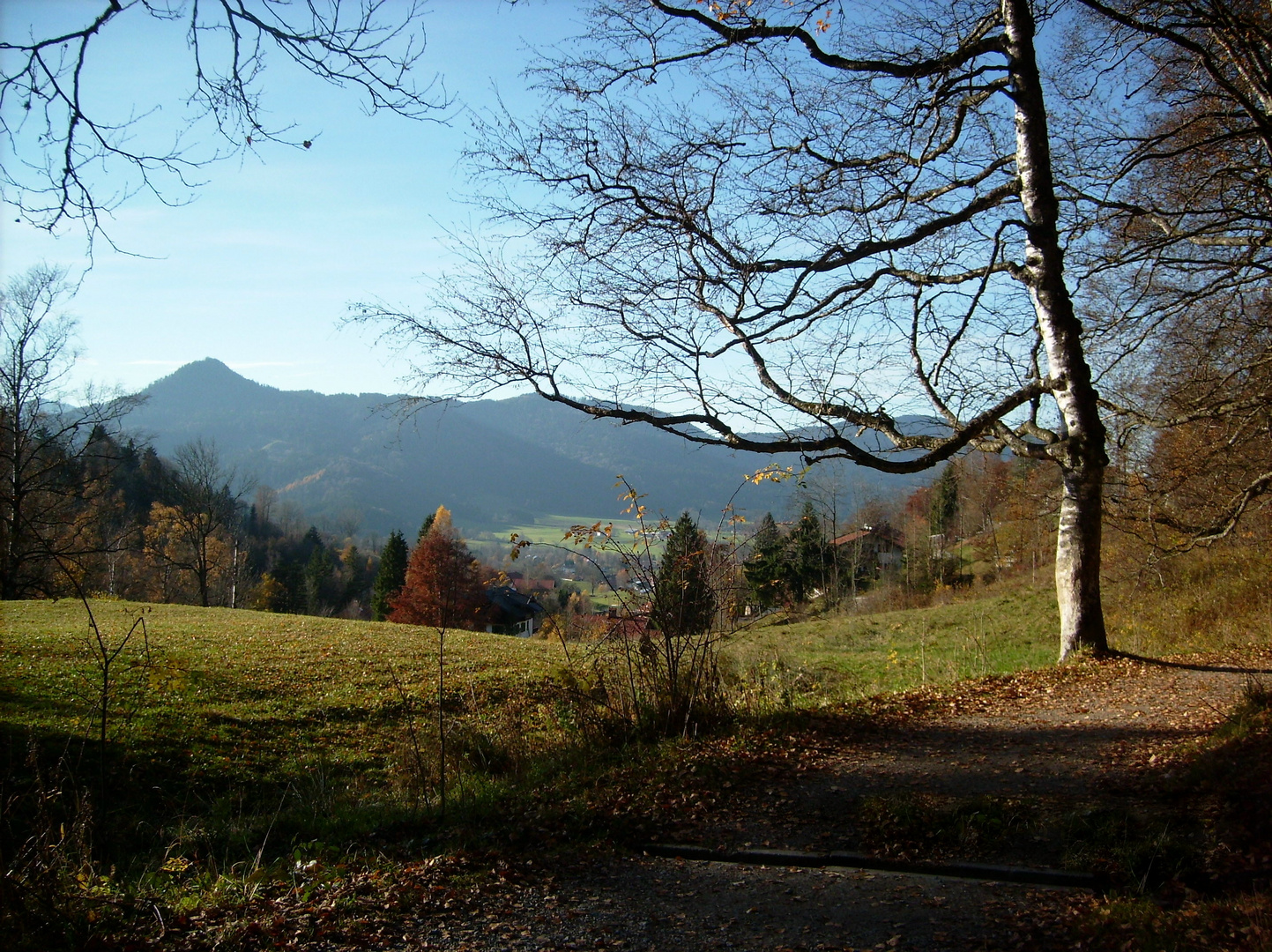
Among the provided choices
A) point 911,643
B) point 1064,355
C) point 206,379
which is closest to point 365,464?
point 206,379

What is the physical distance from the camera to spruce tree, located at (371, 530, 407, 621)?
161 ft

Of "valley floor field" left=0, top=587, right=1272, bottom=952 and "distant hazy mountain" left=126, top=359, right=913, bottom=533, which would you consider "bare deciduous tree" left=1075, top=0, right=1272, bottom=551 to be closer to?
"valley floor field" left=0, top=587, right=1272, bottom=952

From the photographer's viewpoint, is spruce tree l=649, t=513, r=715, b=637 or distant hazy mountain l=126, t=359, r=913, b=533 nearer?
spruce tree l=649, t=513, r=715, b=637

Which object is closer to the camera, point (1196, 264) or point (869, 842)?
point (869, 842)

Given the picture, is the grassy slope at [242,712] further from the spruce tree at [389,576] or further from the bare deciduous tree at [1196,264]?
the spruce tree at [389,576]

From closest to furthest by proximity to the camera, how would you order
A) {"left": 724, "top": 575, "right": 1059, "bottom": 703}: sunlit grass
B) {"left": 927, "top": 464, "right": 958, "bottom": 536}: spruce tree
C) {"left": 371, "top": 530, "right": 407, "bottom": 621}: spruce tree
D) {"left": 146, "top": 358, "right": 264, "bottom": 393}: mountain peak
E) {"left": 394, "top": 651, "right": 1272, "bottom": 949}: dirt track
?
{"left": 394, "top": 651, "right": 1272, "bottom": 949}: dirt track < {"left": 724, "top": 575, "right": 1059, "bottom": 703}: sunlit grass < {"left": 927, "top": 464, "right": 958, "bottom": 536}: spruce tree < {"left": 371, "top": 530, "right": 407, "bottom": 621}: spruce tree < {"left": 146, "top": 358, "right": 264, "bottom": 393}: mountain peak

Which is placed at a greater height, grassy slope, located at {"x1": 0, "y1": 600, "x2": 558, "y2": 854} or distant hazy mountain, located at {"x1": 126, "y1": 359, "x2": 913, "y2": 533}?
distant hazy mountain, located at {"x1": 126, "y1": 359, "x2": 913, "y2": 533}

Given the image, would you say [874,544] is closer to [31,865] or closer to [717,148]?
[717,148]

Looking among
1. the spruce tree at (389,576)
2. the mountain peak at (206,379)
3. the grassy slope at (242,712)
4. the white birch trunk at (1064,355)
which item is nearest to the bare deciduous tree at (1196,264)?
the white birch trunk at (1064,355)

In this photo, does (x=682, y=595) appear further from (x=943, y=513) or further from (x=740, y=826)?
(x=943, y=513)

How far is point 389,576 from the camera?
49562 mm

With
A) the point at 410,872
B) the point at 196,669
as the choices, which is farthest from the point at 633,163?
the point at 196,669

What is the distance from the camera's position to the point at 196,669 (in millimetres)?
14922

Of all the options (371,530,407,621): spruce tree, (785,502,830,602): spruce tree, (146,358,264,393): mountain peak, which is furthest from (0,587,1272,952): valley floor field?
(146,358,264,393): mountain peak
